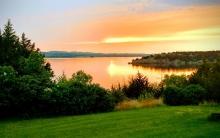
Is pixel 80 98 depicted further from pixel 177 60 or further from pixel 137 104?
pixel 177 60

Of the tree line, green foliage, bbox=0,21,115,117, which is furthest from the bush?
green foliage, bbox=0,21,115,117

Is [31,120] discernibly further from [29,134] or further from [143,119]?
[143,119]

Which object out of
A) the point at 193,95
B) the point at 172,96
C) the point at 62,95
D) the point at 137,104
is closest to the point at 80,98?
the point at 62,95

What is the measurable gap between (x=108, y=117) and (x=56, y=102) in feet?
10.8

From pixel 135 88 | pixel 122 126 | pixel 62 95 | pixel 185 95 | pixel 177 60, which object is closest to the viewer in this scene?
pixel 122 126

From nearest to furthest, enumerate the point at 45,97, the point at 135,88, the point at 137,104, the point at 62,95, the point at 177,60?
the point at 45,97 < the point at 62,95 < the point at 137,104 < the point at 135,88 < the point at 177,60

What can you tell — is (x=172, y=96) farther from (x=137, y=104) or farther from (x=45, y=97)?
(x=45, y=97)

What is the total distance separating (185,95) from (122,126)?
30.0 ft

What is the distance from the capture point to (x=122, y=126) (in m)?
17.3

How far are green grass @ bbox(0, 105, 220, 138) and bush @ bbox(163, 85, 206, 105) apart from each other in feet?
15.0

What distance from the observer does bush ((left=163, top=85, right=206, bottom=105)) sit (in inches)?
1005

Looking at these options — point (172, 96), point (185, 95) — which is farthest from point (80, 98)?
point (185, 95)

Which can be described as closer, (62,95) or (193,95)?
(62,95)

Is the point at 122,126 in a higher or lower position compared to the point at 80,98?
lower
